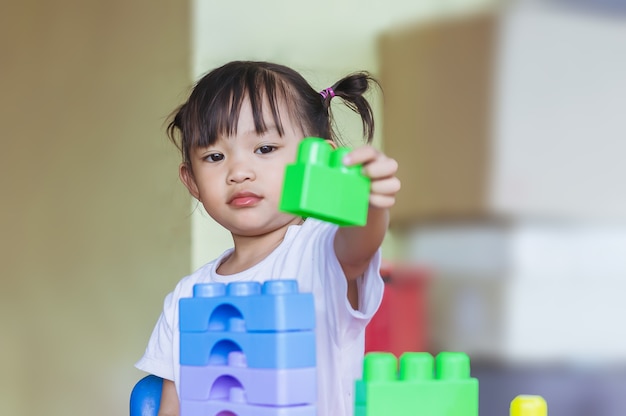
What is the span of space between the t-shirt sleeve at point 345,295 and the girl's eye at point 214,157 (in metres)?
0.15

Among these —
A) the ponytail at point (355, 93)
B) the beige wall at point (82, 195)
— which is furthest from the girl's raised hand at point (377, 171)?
the beige wall at point (82, 195)

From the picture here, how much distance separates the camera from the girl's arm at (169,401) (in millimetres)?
1063

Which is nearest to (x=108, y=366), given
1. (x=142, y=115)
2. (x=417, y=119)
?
(x=142, y=115)

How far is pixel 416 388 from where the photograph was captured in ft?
2.27

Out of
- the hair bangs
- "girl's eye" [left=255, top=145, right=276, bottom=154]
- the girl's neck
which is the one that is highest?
the hair bangs

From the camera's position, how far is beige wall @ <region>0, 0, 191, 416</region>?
2.24m

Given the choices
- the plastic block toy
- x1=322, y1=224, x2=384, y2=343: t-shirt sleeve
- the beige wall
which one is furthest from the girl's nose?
the beige wall

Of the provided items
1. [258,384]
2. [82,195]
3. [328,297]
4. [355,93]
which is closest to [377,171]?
[258,384]

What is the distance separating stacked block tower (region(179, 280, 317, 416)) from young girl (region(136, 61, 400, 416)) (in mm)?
201

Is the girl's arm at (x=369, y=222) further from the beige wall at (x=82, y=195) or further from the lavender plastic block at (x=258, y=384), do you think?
the beige wall at (x=82, y=195)

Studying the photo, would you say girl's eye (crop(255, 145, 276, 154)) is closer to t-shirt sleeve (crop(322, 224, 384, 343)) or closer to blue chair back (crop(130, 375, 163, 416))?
t-shirt sleeve (crop(322, 224, 384, 343))

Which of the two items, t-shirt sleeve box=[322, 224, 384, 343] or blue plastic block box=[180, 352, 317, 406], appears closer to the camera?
blue plastic block box=[180, 352, 317, 406]

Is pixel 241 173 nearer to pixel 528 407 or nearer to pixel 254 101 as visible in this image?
pixel 254 101

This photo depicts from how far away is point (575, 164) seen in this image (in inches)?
132
